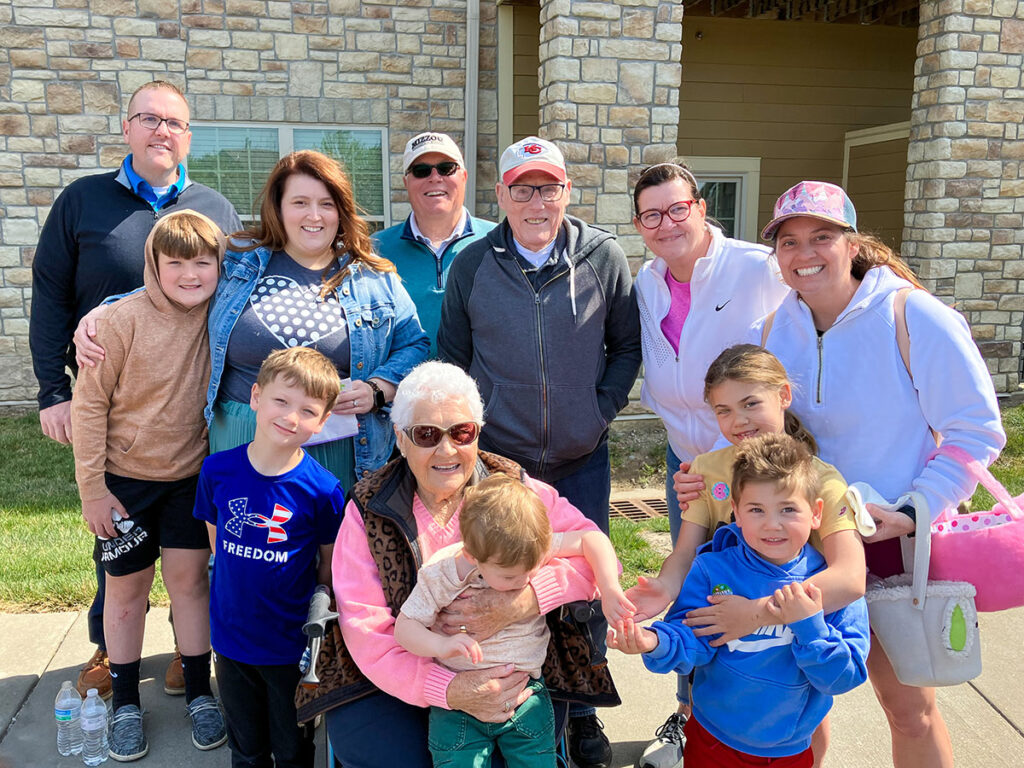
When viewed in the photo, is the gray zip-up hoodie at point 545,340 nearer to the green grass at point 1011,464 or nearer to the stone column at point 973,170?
the green grass at point 1011,464

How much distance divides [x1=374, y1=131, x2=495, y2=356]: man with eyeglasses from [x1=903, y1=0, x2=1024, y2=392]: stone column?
17.7 ft

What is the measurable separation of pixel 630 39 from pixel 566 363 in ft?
14.7

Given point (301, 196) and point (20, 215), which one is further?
point (20, 215)

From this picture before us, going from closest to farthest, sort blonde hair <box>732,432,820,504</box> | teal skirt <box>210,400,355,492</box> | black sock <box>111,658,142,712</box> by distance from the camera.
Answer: blonde hair <box>732,432,820,504</box> → teal skirt <box>210,400,355,492</box> → black sock <box>111,658,142,712</box>

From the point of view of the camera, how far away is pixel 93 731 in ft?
9.18

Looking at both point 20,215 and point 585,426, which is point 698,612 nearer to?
point 585,426

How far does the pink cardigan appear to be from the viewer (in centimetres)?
204

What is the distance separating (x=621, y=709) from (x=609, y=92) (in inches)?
190

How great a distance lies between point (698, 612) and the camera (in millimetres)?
2043

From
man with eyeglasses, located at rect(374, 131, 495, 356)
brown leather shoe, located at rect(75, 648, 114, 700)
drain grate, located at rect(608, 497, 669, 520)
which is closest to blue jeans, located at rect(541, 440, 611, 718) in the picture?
man with eyeglasses, located at rect(374, 131, 495, 356)

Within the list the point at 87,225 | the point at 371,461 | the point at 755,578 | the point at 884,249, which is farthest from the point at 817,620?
the point at 87,225

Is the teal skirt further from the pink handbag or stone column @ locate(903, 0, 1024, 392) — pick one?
stone column @ locate(903, 0, 1024, 392)

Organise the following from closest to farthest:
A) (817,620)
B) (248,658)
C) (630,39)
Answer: (817,620)
(248,658)
(630,39)

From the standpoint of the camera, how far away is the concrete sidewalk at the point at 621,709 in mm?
2822
